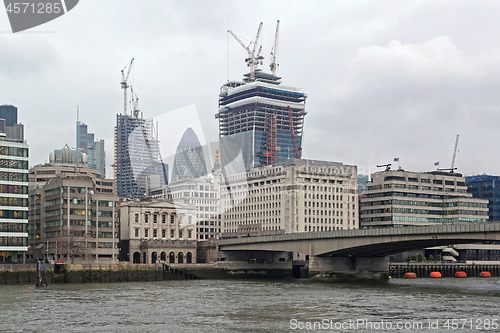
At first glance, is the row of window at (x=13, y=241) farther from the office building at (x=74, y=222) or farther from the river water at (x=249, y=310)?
the river water at (x=249, y=310)

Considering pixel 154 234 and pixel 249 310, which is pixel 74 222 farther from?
pixel 249 310

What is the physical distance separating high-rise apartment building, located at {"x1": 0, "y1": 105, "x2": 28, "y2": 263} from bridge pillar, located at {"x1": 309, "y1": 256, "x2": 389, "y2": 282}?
2472 inches

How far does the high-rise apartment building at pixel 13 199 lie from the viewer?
142 meters

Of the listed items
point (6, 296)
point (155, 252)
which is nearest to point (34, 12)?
point (6, 296)

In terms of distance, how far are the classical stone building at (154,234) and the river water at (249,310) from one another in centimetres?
7106

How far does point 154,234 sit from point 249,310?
112485 mm

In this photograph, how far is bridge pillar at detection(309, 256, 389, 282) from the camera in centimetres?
14225

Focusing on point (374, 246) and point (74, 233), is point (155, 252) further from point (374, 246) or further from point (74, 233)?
point (374, 246)

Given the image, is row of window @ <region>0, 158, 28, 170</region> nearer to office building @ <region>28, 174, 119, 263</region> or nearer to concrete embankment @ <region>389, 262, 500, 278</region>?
office building @ <region>28, 174, 119, 263</region>

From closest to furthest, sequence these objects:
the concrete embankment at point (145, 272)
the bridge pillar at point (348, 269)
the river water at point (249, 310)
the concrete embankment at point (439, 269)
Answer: the river water at point (249, 310)
the concrete embankment at point (145, 272)
the bridge pillar at point (348, 269)
the concrete embankment at point (439, 269)

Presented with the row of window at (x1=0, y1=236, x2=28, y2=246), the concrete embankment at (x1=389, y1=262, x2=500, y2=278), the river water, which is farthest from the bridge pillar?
the row of window at (x1=0, y1=236, x2=28, y2=246)

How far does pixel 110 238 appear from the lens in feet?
546

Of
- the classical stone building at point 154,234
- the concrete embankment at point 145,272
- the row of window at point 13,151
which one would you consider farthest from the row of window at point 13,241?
the classical stone building at point 154,234

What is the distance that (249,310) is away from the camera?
77.6m
